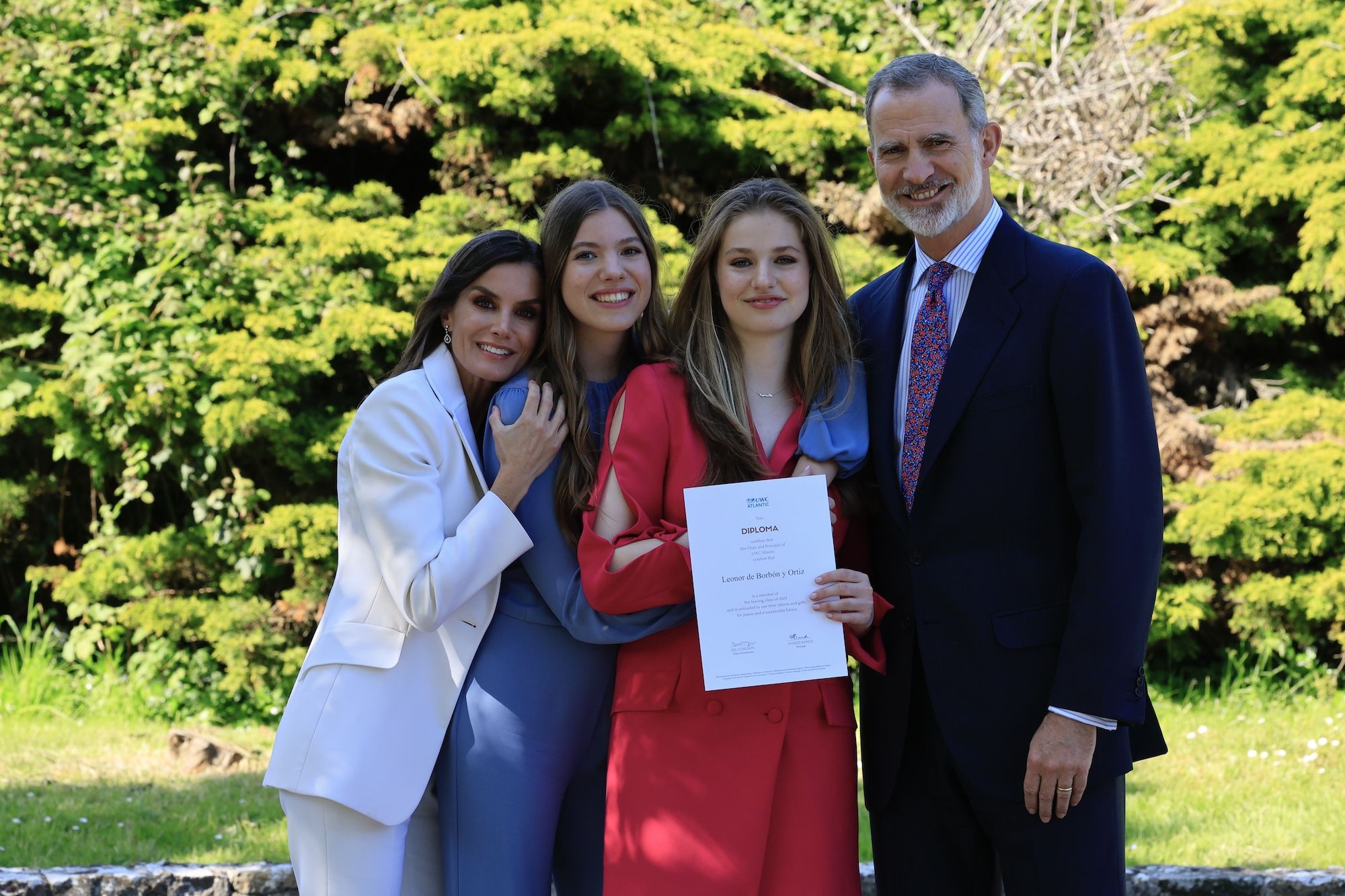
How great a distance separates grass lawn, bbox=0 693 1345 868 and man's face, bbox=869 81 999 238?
2985 millimetres

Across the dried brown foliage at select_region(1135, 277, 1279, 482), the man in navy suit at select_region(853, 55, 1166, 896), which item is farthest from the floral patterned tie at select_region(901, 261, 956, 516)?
the dried brown foliage at select_region(1135, 277, 1279, 482)

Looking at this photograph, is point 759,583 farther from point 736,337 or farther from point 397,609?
point 397,609

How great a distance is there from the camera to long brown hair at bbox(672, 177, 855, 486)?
2.94 meters

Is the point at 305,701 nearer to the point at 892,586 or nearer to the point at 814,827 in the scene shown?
the point at 814,827

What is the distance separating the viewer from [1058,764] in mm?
2676

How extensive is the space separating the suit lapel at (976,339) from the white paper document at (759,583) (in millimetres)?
302

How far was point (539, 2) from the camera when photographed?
25.7 ft

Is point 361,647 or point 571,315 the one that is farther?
point 571,315

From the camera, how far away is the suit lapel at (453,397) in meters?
3.15

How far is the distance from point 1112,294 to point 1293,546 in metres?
5.08

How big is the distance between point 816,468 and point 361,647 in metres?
1.21

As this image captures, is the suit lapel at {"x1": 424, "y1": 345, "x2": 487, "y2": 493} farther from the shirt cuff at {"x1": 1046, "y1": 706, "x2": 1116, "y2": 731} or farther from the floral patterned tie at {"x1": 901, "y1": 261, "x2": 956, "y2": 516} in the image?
the shirt cuff at {"x1": 1046, "y1": 706, "x2": 1116, "y2": 731}

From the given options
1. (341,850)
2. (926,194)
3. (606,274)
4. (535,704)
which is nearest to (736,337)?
(606,274)

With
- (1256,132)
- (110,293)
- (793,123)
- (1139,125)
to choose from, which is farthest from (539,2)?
(1256,132)
